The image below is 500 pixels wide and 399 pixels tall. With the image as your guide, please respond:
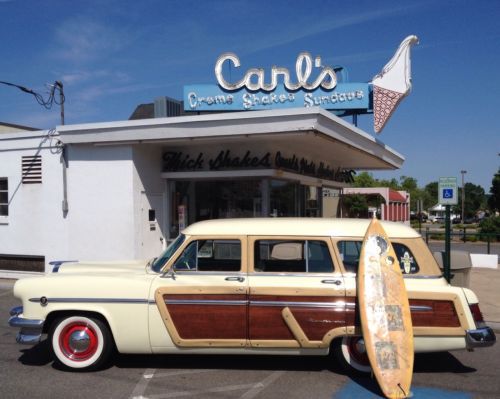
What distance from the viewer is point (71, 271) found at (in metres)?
5.84

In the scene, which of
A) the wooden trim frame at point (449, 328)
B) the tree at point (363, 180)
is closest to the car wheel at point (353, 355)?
the wooden trim frame at point (449, 328)

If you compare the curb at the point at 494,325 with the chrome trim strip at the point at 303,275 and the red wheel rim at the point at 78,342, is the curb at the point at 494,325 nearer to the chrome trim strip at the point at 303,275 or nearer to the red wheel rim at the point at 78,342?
the chrome trim strip at the point at 303,275

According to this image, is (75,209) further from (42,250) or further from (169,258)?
(169,258)

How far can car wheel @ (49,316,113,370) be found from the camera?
5.35 metres

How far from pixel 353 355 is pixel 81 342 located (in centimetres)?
288

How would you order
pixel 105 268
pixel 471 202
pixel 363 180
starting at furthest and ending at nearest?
pixel 471 202
pixel 363 180
pixel 105 268

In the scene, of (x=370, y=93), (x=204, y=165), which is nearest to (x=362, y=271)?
(x=204, y=165)

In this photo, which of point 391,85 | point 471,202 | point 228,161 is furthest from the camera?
point 471,202

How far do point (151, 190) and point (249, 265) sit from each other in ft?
21.9

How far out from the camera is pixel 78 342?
5.35m

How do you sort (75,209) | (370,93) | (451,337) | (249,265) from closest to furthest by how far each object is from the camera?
1. (451,337)
2. (249,265)
3. (75,209)
4. (370,93)

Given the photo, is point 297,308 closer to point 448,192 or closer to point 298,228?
point 298,228

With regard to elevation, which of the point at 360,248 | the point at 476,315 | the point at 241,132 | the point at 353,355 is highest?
the point at 241,132

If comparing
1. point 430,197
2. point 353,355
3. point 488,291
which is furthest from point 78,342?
point 430,197
